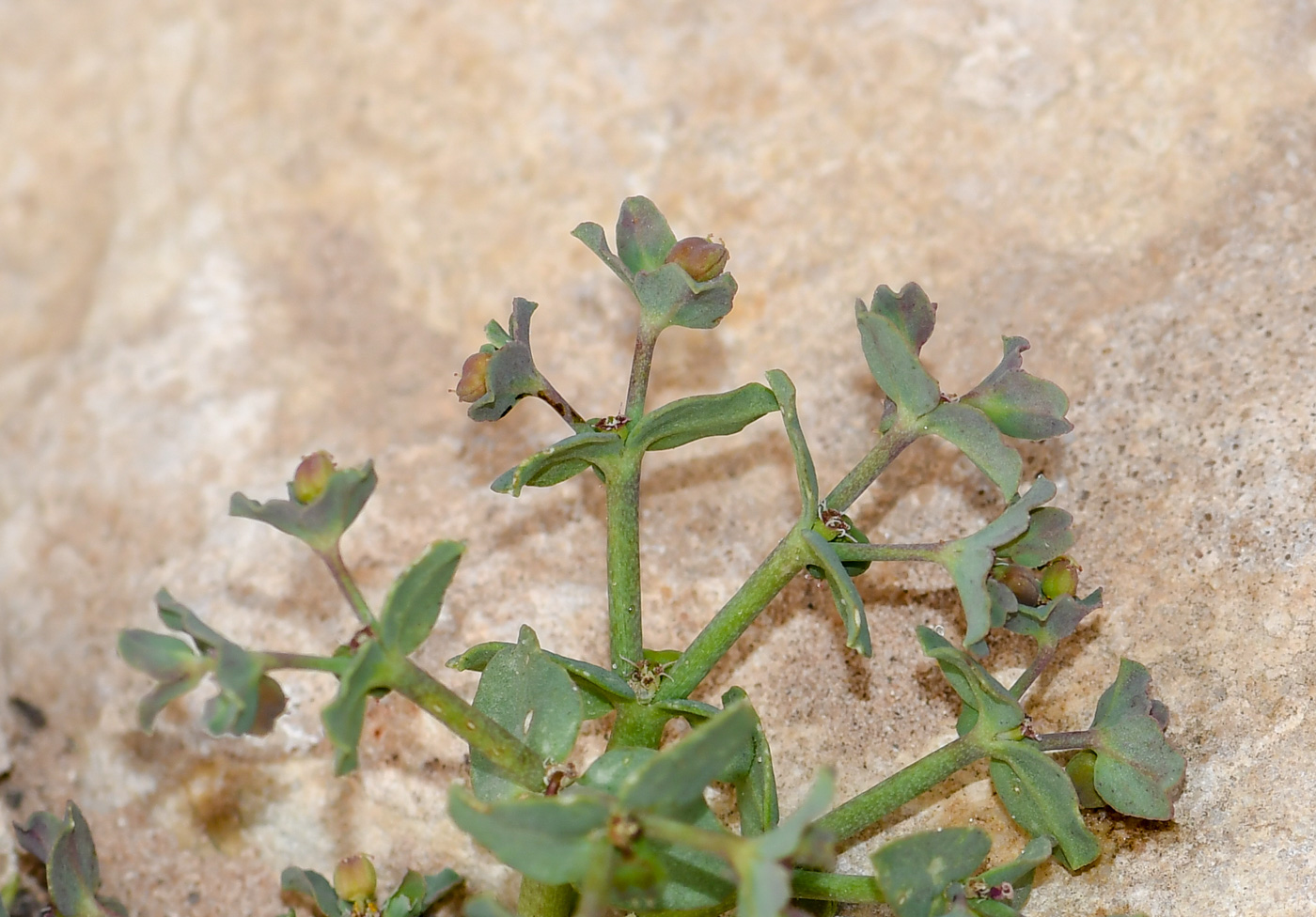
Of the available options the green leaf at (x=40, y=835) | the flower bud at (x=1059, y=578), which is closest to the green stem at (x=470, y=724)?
the flower bud at (x=1059, y=578)

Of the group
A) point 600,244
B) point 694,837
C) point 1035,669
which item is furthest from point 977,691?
point 600,244

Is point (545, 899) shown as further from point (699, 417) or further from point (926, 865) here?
point (699, 417)

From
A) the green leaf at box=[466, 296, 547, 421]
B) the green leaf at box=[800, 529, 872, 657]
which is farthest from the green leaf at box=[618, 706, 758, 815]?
the green leaf at box=[466, 296, 547, 421]

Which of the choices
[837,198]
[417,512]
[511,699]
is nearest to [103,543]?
[417,512]

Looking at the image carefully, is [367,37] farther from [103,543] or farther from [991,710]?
[991,710]

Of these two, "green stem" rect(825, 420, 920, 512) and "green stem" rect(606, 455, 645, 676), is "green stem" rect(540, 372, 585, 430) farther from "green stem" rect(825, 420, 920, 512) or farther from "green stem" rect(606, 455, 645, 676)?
"green stem" rect(825, 420, 920, 512)

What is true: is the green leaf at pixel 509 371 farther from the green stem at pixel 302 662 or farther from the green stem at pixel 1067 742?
the green stem at pixel 1067 742

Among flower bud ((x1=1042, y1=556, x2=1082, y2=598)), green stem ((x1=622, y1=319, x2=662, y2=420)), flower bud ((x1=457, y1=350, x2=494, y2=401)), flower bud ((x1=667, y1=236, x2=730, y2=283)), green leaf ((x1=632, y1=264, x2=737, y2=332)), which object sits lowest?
flower bud ((x1=1042, y1=556, x2=1082, y2=598))
